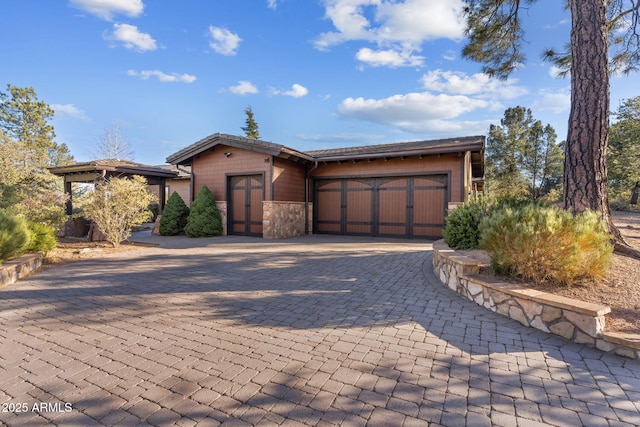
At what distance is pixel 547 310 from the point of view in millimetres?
2957

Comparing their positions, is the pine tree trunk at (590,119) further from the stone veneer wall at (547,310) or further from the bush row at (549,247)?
the stone veneer wall at (547,310)

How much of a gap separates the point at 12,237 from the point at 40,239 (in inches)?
54.6

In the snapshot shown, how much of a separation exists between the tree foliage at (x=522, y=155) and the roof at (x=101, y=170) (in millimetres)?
23662

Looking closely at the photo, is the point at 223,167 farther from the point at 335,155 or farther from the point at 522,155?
the point at 522,155

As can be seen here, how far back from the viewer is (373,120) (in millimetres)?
21203

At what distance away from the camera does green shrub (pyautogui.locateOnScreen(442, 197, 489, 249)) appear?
18.2 feet

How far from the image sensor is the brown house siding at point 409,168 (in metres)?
9.62

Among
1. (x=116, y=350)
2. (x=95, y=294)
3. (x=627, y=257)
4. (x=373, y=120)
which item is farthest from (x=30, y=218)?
(x=373, y=120)

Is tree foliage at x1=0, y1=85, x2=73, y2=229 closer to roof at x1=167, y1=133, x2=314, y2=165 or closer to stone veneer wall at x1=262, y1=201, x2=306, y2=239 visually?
roof at x1=167, y1=133, x2=314, y2=165

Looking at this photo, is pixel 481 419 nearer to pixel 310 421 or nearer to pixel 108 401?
pixel 310 421

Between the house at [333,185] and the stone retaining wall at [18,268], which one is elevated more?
the house at [333,185]

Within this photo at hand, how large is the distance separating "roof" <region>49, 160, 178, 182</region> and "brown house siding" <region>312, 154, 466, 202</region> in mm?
7031

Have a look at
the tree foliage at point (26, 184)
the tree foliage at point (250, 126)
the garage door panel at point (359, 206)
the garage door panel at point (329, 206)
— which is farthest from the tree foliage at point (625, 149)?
the tree foliage at point (250, 126)

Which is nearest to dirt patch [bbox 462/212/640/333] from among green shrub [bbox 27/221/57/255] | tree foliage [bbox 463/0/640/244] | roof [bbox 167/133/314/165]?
tree foliage [bbox 463/0/640/244]
